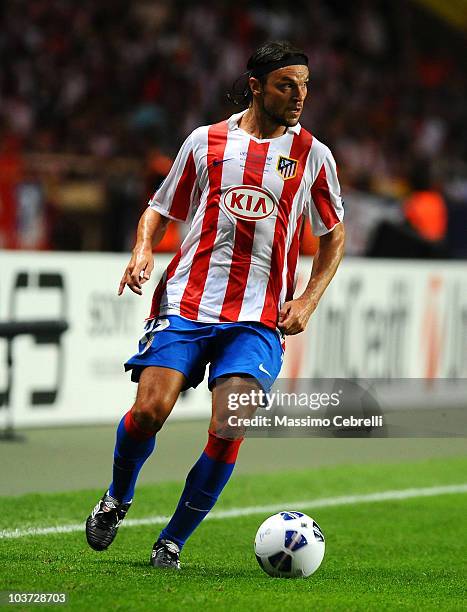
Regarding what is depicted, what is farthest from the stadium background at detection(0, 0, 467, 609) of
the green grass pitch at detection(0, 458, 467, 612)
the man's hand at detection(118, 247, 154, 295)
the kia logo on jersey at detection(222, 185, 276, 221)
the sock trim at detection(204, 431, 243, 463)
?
the kia logo on jersey at detection(222, 185, 276, 221)

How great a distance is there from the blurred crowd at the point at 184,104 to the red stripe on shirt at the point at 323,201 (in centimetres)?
594

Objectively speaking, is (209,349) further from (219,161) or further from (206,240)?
(219,161)

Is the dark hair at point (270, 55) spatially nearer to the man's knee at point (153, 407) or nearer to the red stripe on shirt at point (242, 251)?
the red stripe on shirt at point (242, 251)

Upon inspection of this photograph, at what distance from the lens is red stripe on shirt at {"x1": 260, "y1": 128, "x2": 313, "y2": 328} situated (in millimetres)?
5215

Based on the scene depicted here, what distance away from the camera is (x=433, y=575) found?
18.0 ft

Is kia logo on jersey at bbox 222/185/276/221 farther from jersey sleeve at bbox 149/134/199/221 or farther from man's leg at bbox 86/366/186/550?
man's leg at bbox 86/366/186/550

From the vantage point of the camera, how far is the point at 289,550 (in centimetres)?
516

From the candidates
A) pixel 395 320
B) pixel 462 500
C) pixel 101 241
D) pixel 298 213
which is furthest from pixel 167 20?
pixel 298 213

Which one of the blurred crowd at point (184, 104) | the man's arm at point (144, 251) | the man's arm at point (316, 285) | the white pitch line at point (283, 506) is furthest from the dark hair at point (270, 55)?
the blurred crowd at point (184, 104)

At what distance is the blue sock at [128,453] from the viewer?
16.7ft

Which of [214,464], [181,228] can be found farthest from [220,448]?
[181,228]

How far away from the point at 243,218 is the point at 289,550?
4.57ft

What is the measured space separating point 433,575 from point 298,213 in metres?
1.70

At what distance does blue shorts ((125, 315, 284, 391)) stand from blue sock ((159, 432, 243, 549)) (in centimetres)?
28
